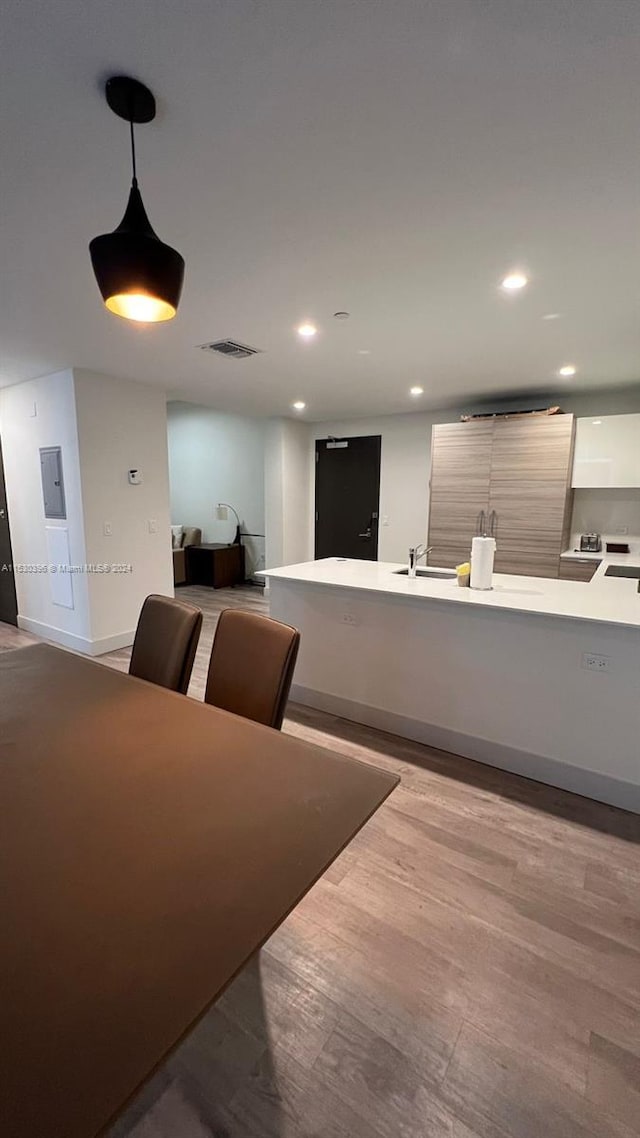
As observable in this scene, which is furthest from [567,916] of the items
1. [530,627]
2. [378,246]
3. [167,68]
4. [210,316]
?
[210,316]

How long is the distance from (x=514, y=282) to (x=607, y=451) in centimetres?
262

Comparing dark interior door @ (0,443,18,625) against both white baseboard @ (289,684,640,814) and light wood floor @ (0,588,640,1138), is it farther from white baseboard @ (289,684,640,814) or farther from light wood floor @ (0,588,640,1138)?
light wood floor @ (0,588,640,1138)

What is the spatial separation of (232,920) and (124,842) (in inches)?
11.7

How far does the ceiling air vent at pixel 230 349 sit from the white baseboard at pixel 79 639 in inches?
97.0

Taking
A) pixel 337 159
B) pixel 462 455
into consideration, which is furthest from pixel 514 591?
pixel 462 455

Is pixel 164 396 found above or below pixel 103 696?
above

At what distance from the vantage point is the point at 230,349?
323cm

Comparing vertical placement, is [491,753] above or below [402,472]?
below

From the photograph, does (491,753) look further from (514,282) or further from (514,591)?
(514,282)

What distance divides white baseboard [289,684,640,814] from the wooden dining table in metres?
1.63

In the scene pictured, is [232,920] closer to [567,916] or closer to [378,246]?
[567,916]

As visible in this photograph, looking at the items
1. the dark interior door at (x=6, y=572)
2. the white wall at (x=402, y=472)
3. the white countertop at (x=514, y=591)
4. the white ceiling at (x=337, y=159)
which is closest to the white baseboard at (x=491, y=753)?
the white countertop at (x=514, y=591)

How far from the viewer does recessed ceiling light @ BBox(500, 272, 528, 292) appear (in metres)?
2.17

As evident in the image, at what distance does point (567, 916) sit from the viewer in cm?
166
